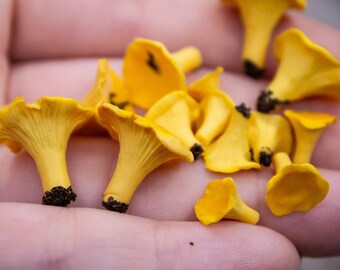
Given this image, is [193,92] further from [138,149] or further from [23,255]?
[23,255]

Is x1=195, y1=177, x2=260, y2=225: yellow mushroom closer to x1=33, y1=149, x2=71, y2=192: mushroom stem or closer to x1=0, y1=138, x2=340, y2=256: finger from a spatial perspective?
x1=0, y1=138, x2=340, y2=256: finger

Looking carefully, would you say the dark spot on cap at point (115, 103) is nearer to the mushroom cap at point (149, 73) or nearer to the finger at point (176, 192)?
the mushroom cap at point (149, 73)

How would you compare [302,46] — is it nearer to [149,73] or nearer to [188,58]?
[188,58]

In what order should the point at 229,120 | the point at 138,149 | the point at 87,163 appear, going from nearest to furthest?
the point at 138,149 < the point at 87,163 < the point at 229,120

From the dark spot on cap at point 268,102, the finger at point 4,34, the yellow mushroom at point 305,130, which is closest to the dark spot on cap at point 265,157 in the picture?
the yellow mushroom at point 305,130

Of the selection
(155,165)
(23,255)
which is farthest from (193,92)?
(23,255)
